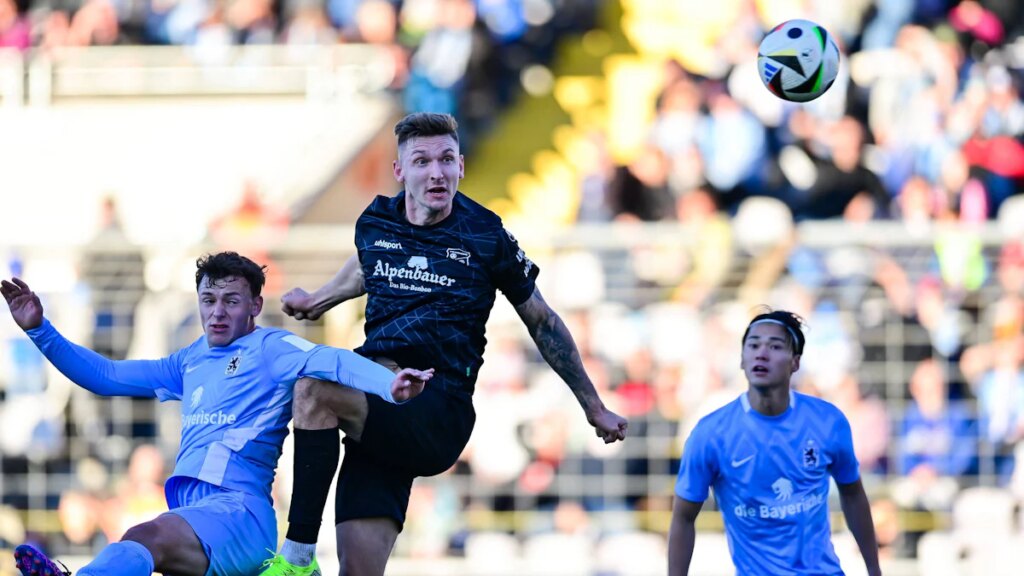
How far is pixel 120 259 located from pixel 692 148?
4.29 m

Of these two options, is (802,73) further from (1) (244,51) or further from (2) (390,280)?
(1) (244,51)

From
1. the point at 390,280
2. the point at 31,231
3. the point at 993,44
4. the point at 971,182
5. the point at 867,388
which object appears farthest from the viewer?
the point at 31,231

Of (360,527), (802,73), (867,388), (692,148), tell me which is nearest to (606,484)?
(867,388)

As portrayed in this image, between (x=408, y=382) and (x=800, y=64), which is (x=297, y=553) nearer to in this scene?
(x=408, y=382)

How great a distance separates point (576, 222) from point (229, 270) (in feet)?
23.9

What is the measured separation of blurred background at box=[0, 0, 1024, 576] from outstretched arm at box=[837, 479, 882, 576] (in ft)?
12.3

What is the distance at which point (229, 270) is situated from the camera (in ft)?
22.3

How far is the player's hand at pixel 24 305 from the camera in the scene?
6867 millimetres

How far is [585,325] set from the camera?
38.8ft

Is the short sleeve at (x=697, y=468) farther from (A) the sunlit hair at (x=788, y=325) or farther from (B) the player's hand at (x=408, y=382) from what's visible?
(B) the player's hand at (x=408, y=382)

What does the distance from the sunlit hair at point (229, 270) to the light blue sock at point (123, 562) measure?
1.12 meters

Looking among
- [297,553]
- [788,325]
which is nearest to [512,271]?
[297,553]

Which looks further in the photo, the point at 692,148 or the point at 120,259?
the point at 692,148

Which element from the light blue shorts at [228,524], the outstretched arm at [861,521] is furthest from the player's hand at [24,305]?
the outstretched arm at [861,521]
